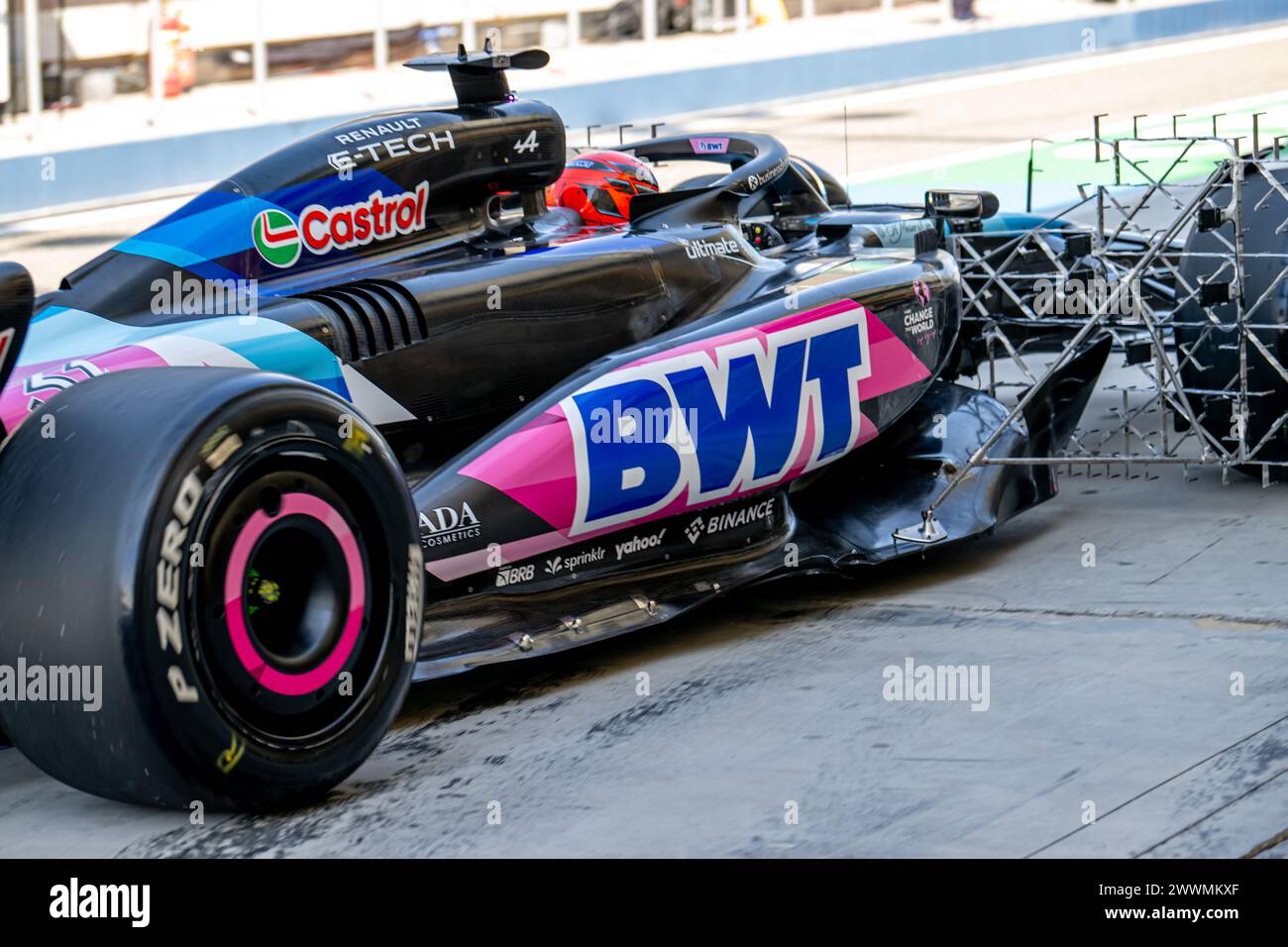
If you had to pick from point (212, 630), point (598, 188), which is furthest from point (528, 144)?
point (212, 630)

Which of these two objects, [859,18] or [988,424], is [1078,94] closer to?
[859,18]

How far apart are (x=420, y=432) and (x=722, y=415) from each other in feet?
3.07

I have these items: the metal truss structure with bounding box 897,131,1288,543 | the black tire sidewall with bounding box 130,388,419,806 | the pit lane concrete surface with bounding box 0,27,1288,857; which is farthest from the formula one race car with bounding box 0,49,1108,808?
the metal truss structure with bounding box 897,131,1288,543

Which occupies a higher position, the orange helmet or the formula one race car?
the orange helmet

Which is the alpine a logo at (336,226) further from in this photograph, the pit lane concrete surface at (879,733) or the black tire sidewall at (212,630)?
the black tire sidewall at (212,630)

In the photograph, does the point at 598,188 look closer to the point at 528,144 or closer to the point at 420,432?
→ the point at 528,144

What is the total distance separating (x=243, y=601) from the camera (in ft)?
12.8

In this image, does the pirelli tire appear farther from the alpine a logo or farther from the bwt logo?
→ the alpine a logo

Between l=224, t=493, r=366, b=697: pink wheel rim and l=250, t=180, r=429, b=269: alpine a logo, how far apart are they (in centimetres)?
177
